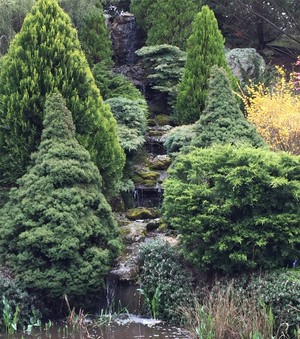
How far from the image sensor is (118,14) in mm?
18656

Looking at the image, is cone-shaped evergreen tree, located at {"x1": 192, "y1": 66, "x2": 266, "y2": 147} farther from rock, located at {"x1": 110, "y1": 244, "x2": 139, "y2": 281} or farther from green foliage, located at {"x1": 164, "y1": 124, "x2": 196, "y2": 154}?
rock, located at {"x1": 110, "y1": 244, "x2": 139, "y2": 281}

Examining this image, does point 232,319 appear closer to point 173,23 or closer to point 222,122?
point 222,122

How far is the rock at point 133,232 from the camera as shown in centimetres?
785

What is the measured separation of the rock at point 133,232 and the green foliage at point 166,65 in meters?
6.47

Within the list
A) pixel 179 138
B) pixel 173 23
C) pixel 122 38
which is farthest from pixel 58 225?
pixel 122 38

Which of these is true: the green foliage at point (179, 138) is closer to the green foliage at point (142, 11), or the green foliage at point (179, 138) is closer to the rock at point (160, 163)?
the rock at point (160, 163)

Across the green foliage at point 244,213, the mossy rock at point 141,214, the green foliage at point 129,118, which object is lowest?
the mossy rock at point 141,214

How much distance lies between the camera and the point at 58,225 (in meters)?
6.20

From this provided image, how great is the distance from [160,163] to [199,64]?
2.66 meters

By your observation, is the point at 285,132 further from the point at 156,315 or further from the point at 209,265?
the point at 156,315

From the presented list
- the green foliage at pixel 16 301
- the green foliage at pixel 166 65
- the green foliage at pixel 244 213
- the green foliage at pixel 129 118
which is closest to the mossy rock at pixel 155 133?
the green foliage at pixel 129 118

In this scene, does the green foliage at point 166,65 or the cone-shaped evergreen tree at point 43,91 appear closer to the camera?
the cone-shaped evergreen tree at point 43,91

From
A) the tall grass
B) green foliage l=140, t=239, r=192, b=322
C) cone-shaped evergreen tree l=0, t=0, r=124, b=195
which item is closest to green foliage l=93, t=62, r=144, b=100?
cone-shaped evergreen tree l=0, t=0, r=124, b=195

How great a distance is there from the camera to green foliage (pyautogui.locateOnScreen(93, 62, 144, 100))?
13297mm
